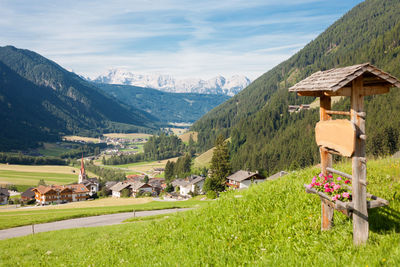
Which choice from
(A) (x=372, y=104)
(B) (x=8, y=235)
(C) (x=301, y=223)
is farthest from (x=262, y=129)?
(C) (x=301, y=223)

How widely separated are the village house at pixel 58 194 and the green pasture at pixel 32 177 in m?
47.4

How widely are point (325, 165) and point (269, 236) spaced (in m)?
2.68

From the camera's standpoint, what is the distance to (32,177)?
164 metres

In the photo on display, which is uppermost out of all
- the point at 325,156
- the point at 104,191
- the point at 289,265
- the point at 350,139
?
the point at 350,139

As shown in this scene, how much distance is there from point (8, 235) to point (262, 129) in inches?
7172

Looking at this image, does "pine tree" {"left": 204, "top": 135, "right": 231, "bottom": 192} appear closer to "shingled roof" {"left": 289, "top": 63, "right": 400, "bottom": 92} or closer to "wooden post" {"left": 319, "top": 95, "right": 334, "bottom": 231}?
"wooden post" {"left": 319, "top": 95, "right": 334, "bottom": 231}

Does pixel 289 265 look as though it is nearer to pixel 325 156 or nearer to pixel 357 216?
pixel 357 216

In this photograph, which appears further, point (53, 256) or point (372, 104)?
point (372, 104)

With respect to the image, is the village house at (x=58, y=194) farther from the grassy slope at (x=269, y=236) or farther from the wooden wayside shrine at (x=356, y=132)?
the wooden wayside shrine at (x=356, y=132)

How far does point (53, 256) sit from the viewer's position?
51.3 feet

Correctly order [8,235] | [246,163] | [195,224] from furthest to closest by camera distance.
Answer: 1. [246,163]
2. [8,235]
3. [195,224]

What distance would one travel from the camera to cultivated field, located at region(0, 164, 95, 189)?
15312cm

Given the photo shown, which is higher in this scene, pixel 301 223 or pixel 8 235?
pixel 301 223

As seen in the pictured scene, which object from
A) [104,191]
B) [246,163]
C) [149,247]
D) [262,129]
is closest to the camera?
[149,247]
